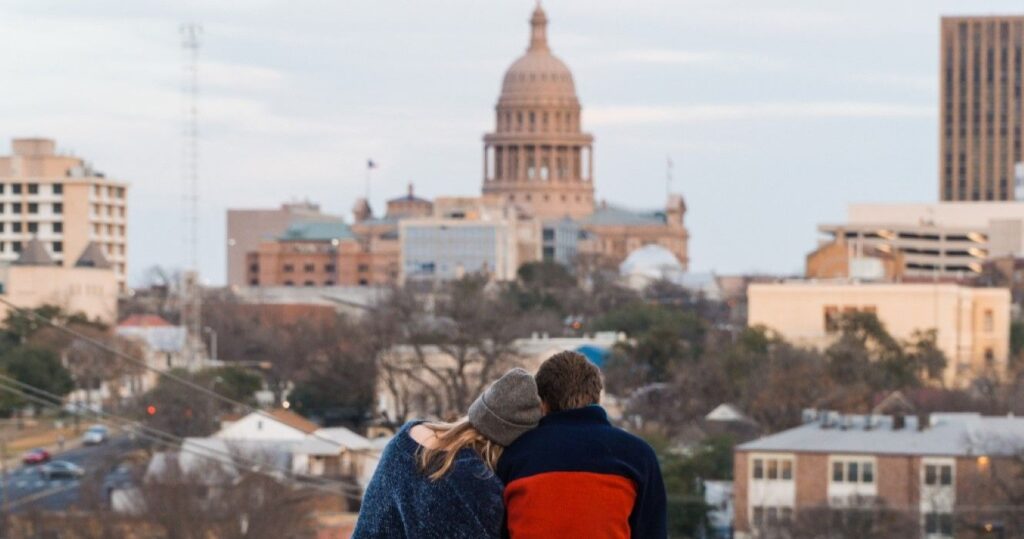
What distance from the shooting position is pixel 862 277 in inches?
5044

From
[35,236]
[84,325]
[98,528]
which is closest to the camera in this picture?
[98,528]

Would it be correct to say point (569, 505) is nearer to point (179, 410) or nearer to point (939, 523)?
point (939, 523)

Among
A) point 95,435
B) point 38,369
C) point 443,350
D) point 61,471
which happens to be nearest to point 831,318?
point 443,350

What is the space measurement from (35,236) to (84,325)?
2716 inches

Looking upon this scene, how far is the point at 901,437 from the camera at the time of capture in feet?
189

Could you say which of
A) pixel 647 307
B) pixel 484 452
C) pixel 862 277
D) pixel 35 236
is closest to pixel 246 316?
pixel 647 307

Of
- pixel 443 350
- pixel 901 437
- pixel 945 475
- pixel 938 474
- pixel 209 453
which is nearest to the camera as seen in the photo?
pixel 945 475

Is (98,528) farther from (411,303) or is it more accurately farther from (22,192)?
(22,192)

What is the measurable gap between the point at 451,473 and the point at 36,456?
184ft

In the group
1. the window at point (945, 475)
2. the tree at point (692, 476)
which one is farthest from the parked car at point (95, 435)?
the window at point (945, 475)

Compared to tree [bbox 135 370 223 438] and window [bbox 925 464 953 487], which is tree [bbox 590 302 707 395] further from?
window [bbox 925 464 953 487]

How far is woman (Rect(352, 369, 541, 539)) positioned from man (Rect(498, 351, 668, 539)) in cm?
5

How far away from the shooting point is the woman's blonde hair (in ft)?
26.6

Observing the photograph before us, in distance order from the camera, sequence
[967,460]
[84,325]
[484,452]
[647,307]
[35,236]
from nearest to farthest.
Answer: [484,452] < [967,460] < [84,325] < [647,307] < [35,236]
